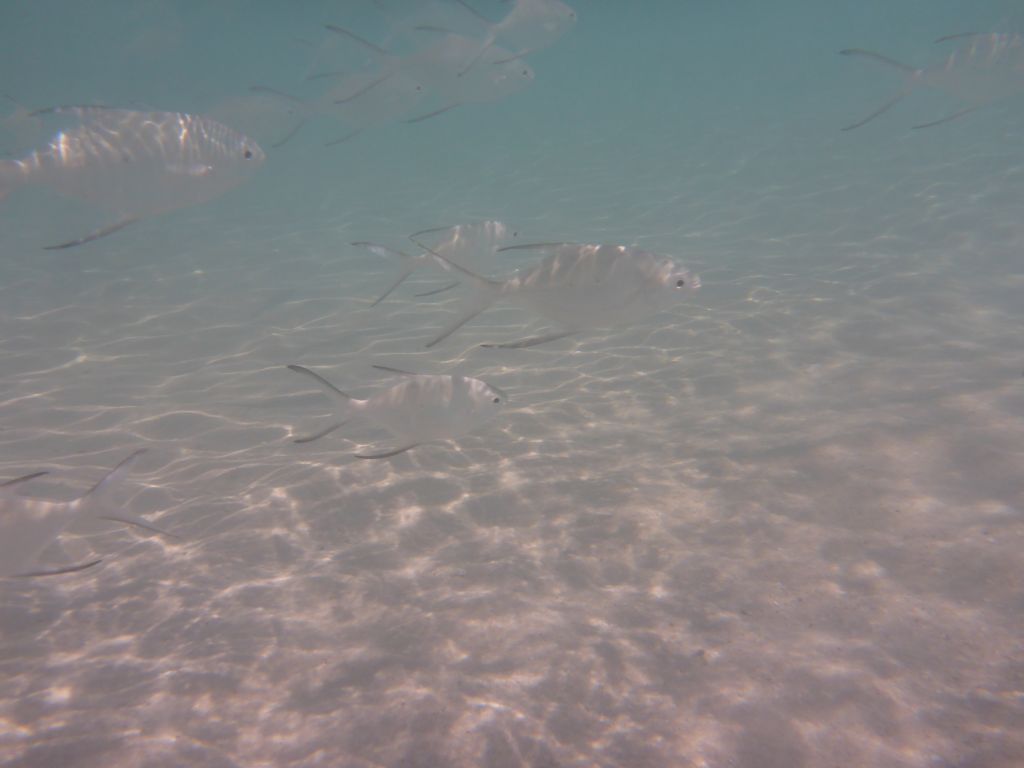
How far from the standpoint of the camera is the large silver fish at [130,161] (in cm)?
419

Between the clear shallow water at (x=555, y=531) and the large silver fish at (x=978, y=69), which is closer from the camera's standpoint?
the clear shallow water at (x=555, y=531)

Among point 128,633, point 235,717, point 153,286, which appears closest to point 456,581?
point 235,717

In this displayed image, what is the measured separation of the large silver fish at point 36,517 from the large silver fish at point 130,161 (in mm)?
1915

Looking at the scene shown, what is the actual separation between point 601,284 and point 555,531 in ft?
5.94

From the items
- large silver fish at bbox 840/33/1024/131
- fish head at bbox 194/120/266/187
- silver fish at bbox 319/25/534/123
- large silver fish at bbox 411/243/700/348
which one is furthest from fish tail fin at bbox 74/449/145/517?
large silver fish at bbox 840/33/1024/131

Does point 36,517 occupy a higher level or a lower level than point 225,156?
lower

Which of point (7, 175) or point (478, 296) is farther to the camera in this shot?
point (7, 175)

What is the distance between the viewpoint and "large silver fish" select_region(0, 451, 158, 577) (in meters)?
2.95

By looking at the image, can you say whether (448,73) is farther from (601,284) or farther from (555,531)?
(555,531)

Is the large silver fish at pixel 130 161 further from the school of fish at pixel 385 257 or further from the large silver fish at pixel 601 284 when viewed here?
the large silver fish at pixel 601 284

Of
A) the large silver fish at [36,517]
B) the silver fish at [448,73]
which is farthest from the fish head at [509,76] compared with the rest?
the large silver fish at [36,517]

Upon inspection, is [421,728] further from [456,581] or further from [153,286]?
[153,286]

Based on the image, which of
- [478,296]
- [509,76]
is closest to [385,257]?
[478,296]

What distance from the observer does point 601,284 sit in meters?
3.52
